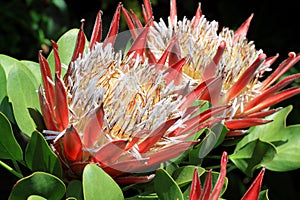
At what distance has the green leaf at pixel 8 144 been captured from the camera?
1.20m

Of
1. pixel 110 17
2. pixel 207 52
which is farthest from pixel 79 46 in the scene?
pixel 110 17

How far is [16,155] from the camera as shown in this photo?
1.23 meters

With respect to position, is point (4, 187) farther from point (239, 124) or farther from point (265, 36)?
point (265, 36)

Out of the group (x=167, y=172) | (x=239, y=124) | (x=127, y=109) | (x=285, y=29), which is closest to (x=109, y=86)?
(x=127, y=109)

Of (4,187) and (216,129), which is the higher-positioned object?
(216,129)

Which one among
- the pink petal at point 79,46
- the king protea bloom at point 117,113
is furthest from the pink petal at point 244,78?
the pink petal at point 79,46

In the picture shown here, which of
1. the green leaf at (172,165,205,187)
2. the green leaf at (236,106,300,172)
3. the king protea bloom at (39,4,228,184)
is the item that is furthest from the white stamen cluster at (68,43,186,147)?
the green leaf at (236,106,300,172)

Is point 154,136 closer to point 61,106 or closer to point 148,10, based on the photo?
point 61,106

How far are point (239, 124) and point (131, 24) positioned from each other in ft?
1.05

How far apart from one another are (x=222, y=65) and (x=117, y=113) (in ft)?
1.01

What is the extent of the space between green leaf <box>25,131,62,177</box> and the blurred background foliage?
5.17 feet

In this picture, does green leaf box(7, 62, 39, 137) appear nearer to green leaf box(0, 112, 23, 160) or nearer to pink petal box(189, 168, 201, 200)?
green leaf box(0, 112, 23, 160)

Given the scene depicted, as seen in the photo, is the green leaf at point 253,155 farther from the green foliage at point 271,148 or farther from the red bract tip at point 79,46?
the red bract tip at point 79,46

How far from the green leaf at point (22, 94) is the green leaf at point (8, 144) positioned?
0.12 feet
